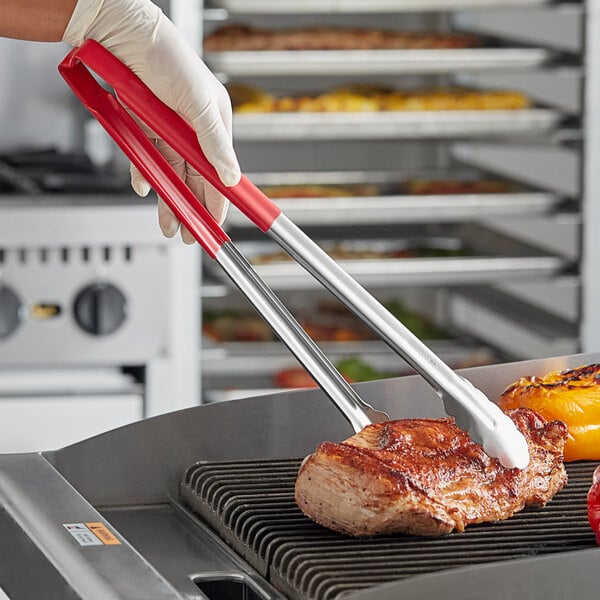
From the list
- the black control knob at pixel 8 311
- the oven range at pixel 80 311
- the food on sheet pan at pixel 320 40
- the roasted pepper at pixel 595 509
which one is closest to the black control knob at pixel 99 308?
the oven range at pixel 80 311

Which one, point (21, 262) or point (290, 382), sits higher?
point (21, 262)

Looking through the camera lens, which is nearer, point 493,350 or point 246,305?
point 493,350

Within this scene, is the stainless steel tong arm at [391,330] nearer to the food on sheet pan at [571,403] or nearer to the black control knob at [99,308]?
the food on sheet pan at [571,403]

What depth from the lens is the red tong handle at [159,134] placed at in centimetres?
131

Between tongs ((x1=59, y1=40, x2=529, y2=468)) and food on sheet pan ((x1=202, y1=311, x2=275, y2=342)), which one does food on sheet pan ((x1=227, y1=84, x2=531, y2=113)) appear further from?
tongs ((x1=59, y1=40, x2=529, y2=468))

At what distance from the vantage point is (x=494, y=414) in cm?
132

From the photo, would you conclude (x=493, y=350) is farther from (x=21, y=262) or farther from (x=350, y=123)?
(x=21, y=262)

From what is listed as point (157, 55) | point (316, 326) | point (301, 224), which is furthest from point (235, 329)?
point (157, 55)

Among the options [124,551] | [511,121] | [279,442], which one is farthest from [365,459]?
[511,121]

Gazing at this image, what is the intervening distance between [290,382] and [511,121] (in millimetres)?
951

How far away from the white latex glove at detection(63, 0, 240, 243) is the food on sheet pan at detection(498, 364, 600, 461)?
500mm

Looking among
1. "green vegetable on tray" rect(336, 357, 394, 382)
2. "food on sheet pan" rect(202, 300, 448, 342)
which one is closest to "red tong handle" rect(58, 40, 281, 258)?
"green vegetable on tray" rect(336, 357, 394, 382)

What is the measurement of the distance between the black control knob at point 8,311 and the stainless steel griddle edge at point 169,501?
121cm

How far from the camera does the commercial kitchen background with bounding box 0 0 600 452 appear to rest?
2.75 metres
